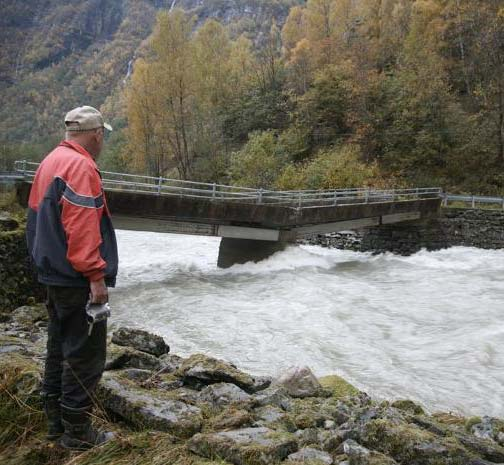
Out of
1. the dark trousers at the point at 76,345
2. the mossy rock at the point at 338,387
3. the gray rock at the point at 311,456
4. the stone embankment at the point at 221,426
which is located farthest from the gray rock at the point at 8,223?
the gray rock at the point at 311,456

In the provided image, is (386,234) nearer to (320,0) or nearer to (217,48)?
(217,48)

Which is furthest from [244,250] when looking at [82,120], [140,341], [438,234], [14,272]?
[82,120]

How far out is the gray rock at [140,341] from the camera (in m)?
6.10

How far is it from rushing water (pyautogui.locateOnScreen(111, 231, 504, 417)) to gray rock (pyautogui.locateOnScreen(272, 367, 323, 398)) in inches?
72.0

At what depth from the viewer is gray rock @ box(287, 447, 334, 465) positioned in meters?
3.16

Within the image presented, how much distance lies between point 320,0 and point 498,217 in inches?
1475

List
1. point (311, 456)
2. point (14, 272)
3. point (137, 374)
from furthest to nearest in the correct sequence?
1. point (14, 272)
2. point (137, 374)
3. point (311, 456)

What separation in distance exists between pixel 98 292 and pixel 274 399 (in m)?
2.25

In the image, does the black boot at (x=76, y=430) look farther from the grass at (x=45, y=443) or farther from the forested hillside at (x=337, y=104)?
the forested hillside at (x=337, y=104)

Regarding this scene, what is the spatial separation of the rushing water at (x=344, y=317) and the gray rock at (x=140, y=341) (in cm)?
178

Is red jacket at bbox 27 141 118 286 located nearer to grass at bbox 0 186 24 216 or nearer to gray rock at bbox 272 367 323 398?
gray rock at bbox 272 367 323 398

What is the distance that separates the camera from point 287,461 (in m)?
3.11

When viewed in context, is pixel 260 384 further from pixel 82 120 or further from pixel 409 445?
pixel 82 120

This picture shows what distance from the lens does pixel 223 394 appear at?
428 centimetres
